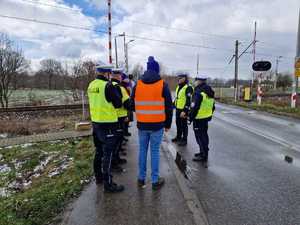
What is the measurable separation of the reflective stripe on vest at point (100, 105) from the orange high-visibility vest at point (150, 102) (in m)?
0.43

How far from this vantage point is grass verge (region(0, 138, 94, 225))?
10.8 feet

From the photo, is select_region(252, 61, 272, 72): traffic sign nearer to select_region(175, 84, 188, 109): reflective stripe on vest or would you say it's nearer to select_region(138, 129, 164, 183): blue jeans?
select_region(175, 84, 188, 109): reflective stripe on vest

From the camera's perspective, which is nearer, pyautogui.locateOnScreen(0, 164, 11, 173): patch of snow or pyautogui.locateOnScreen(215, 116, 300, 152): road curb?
pyautogui.locateOnScreen(0, 164, 11, 173): patch of snow

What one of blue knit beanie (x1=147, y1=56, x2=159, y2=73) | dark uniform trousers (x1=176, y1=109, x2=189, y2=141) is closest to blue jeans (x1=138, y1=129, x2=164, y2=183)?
blue knit beanie (x1=147, y1=56, x2=159, y2=73)

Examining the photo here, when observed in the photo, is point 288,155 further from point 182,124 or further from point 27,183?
point 27,183

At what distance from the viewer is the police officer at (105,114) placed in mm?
3729

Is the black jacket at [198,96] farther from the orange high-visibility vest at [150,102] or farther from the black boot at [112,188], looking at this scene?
the black boot at [112,188]

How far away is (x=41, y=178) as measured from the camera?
5234mm

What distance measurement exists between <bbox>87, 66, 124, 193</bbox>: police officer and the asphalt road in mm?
1490

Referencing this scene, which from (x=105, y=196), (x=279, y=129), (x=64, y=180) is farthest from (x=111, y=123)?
(x=279, y=129)

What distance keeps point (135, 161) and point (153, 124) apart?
1.83 meters

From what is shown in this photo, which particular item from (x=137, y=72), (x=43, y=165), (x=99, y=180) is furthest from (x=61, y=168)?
(x=137, y=72)

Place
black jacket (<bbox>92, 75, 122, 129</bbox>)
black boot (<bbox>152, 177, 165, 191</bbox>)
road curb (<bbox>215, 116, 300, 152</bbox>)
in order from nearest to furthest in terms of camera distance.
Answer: black jacket (<bbox>92, 75, 122, 129</bbox>), black boot (<bbox>152, 177, 165, 191</bbox>), road curb (<bbox>215, 116, 300, 152</bbox>)

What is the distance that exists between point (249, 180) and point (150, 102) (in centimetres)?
233
